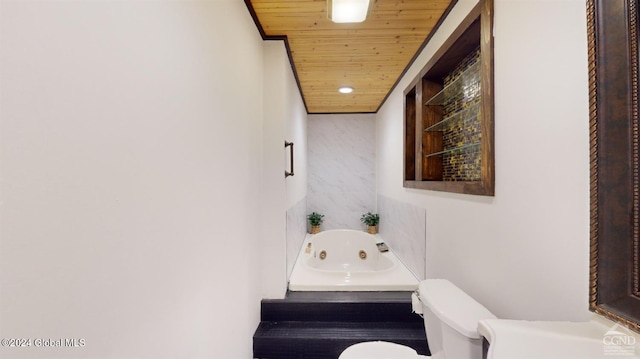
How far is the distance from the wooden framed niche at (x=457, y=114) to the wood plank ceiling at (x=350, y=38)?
248mm

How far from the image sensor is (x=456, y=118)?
6.25 ft

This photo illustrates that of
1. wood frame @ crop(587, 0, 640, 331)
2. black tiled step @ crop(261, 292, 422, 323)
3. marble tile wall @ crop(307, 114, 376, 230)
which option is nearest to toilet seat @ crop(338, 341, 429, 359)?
black tiled step @ crop(261, 292, 422, 323)

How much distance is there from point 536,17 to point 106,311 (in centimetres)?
168

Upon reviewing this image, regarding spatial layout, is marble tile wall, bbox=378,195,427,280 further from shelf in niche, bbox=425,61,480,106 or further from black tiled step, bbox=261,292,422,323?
shelf in niche, bbox=425,61,480,106

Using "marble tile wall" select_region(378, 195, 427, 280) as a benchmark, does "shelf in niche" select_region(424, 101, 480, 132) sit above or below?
above

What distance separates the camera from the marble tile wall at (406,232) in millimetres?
2221

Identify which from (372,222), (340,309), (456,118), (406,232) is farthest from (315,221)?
(456,118)

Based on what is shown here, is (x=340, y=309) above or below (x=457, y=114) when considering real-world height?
below

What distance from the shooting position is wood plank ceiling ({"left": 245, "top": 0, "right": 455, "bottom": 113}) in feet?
5.50

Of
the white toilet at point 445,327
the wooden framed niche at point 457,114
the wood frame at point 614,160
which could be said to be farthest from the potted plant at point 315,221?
the wood frame at point 614,160

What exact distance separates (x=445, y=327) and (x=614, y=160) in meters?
0.85

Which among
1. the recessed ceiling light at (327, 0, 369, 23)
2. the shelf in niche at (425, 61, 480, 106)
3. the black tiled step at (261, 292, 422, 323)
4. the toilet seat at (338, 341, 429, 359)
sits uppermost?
the recessed ceiling light at (327, 0, 369, 23)

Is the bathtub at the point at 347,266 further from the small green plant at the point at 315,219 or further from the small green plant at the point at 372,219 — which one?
the small green plant at the point at 372,219

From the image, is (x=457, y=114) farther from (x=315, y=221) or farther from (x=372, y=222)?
(x=315, y=221)
